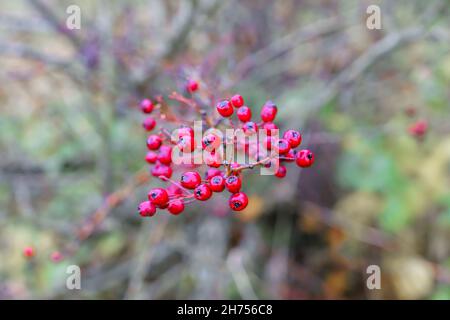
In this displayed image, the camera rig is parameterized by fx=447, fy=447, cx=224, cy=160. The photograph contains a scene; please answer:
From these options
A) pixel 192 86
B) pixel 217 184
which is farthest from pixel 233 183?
pixel 192 86

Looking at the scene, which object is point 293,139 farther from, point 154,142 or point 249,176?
point 249,176

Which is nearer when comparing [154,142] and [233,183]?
[233,183]

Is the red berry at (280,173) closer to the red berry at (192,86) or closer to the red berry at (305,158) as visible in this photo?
the red berry at (305,158)

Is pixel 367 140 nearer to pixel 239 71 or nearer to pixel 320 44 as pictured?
pixel 239 71

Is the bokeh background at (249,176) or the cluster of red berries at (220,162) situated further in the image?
the bokeh background at (249,176)

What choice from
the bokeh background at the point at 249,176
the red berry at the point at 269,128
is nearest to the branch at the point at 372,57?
the bokeh background at the point at 249,176

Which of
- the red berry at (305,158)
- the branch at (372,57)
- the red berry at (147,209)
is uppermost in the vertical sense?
the branch at (372,57)
